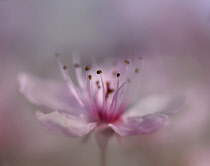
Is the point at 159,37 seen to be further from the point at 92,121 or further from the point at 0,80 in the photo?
the point at 92,121

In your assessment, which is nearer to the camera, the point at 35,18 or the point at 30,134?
the point at 30,134

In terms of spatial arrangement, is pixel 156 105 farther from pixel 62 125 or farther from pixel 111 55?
pixel 111 55

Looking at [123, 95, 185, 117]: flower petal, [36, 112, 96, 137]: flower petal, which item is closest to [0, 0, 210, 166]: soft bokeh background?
[123, 95, 185, 117]: flower petal

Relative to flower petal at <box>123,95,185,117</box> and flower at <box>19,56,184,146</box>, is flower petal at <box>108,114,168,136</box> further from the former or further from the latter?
flower petal at <box>123,95,185,117</box>

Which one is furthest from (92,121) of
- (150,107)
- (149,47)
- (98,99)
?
(149,47)

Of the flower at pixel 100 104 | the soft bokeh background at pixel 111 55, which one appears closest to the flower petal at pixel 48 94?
the flower at pixel 100 104

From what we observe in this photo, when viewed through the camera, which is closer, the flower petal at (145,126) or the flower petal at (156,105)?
the flower petal at (145,126)

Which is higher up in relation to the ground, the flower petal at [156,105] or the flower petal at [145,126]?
the flower petal at [145,126]

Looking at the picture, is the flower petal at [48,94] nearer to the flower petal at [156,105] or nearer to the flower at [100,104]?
the flower at [100,104]
